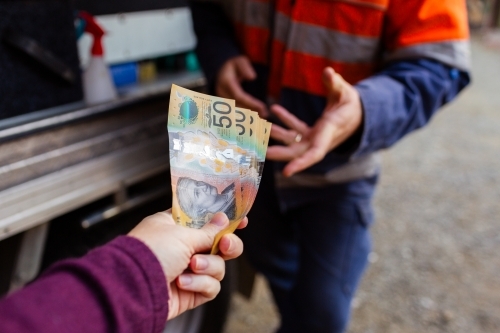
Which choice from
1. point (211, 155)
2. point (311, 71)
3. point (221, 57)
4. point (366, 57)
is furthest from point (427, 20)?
point (211, 155)

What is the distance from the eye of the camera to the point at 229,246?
634 mm

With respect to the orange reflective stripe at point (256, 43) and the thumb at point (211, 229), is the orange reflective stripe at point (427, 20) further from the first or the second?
the thumb at point (211, 229)

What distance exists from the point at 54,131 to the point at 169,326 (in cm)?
78

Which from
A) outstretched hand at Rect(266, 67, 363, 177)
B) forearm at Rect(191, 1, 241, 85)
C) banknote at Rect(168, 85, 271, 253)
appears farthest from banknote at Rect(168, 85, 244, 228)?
forearm at Rect(191, 1, 241, 85)

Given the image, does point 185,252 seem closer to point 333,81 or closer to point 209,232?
point 209,232

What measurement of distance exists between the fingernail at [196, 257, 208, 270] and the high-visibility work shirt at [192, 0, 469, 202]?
0.57m

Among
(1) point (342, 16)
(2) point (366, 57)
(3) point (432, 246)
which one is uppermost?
(1) point (342, 16)

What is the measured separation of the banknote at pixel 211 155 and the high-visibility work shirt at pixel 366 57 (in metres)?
0.50

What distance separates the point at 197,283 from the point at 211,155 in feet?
0.58

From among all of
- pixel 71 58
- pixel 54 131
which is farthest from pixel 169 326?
pixel 71 58

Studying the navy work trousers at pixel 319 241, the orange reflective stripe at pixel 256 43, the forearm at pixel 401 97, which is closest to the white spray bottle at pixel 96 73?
the orange reflective stripe at pixel 256 43

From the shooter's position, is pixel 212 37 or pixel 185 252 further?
pixel 212 37

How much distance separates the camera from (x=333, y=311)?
1.39 metres

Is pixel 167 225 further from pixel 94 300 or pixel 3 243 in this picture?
pixel 3 243
